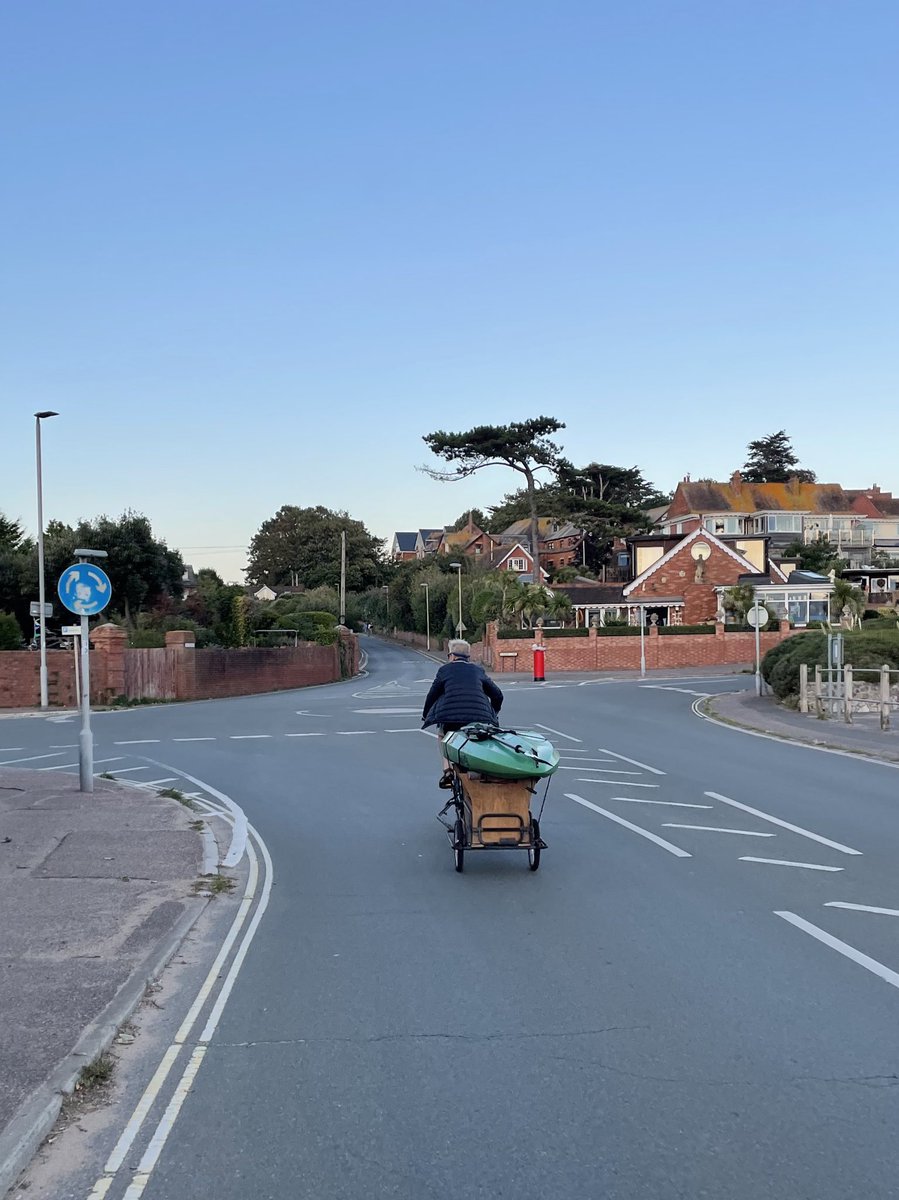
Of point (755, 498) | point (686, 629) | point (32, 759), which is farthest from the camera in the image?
point (755, 498)

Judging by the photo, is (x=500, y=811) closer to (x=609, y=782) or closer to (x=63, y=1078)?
(x=63, y=1078)

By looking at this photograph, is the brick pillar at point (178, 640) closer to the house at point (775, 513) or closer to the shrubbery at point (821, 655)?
the shrubbery at point (821, 655)

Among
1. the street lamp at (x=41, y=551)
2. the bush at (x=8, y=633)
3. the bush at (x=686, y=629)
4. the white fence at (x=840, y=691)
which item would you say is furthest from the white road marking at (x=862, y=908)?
the bush at (x=686, y=629)

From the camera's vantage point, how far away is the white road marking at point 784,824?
9.95 m

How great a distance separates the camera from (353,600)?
10369 cm

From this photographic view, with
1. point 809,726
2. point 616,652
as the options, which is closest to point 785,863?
point 809,726

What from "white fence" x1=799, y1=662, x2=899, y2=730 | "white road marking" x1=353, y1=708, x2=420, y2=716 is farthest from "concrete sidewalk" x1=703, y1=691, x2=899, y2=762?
"white road marking" x1=353, y1=708, x2=420, y2=716

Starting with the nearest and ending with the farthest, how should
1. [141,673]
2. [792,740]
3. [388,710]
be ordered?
1. [792,740]
2. [388,710]
3. [141,673]

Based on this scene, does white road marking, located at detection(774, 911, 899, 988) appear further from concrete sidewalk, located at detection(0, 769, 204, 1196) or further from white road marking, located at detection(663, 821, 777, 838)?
concrete sidewalk, located at detection(0, 769, 204, 1196)

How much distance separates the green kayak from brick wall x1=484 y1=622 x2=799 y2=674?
44.1 metres

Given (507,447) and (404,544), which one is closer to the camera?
(507,447)

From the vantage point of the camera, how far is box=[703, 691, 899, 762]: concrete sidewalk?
62.0 ft

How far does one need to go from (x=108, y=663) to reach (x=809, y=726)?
21477mm

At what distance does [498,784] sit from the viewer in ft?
29.2
